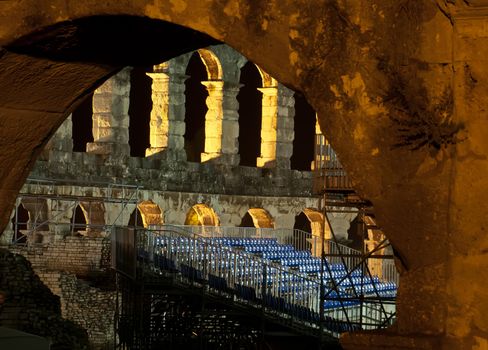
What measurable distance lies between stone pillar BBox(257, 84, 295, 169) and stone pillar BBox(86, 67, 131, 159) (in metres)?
4.93

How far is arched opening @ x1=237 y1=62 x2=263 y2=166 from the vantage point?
36.8 metres

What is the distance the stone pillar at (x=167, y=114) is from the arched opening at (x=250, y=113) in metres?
7.91

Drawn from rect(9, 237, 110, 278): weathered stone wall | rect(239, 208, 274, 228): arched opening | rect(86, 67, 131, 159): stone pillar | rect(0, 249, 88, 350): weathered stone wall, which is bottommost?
rect(0, 249, 88, 350): weathered stone wall

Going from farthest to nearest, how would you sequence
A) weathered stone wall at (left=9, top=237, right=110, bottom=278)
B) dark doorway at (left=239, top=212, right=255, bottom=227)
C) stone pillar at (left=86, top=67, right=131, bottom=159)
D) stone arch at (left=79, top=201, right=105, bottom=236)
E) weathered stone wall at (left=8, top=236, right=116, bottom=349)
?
dark doorway at (left=239, top=212, right=255, bottom=227) < stone pillar at (left=86, top=67, right=131, bottom=159) < stone arch at (left=79, top=201, right=105, bottom=236) < weathered stone wall at (left=9, top=237, right=110, bottom=278) < weathered stone wall at (left=8, top=236, right=116, bottom=349)

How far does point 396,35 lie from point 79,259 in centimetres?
1899

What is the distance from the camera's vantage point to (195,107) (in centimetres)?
3647

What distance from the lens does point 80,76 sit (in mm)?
7578

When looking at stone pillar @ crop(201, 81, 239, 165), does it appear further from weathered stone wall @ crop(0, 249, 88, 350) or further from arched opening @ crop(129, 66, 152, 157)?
weathered stone wall @ crop(0, 249, 88, 350)

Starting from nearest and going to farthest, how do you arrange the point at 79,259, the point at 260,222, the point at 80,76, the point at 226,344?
the point at 80,76
the point at 226,344
the point at 79,259
the point at 260,222

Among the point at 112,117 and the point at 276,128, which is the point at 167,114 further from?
the point at 276,128

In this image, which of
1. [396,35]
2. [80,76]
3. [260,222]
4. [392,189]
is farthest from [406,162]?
[260,222]

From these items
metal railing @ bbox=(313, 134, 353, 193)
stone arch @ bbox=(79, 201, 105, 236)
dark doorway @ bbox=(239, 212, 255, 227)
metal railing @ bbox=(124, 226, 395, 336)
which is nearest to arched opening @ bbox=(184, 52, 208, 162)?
dark doorway @ bbox=(239, 212, 255, 227)

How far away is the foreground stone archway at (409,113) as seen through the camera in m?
5.73

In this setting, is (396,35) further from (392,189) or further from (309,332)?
(309,332)
